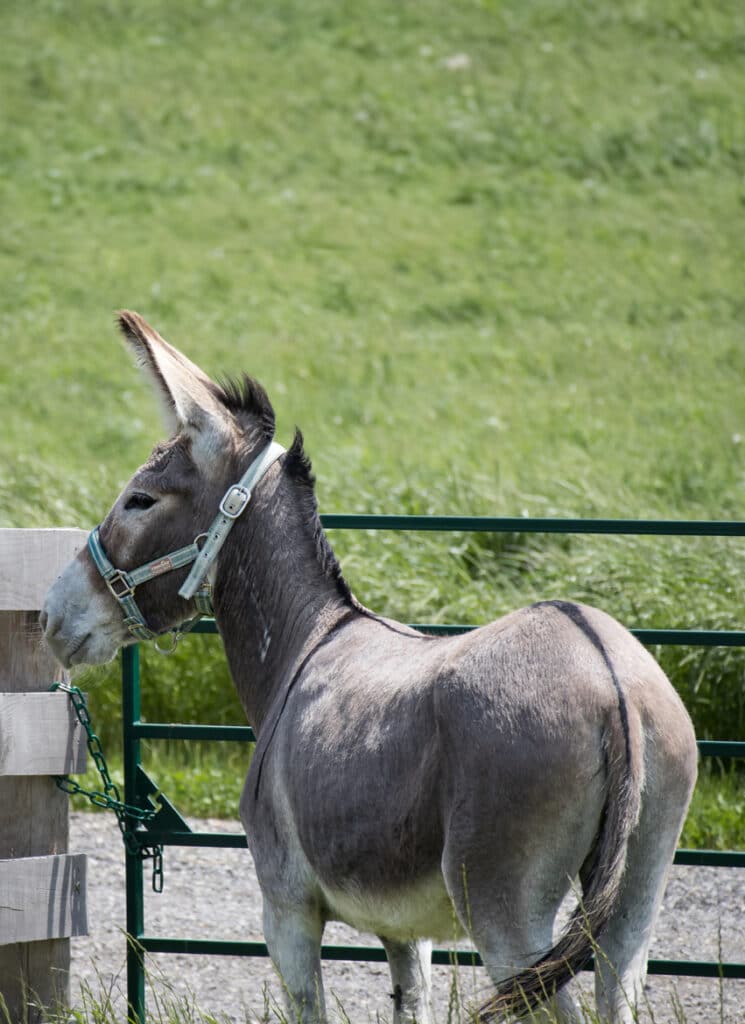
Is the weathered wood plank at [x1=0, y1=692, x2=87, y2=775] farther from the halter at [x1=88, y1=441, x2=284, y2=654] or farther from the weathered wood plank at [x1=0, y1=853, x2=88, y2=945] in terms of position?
the halter at [x1=88, y1=441, x2=284, y2=654]

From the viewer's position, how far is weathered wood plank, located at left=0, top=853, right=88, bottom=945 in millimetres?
3623

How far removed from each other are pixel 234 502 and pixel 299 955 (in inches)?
47.1

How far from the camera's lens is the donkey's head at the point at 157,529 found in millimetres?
3348

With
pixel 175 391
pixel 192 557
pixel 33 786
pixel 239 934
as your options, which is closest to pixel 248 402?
pixel 175 391

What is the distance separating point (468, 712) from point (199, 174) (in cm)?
1770

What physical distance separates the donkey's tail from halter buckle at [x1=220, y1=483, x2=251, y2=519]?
4.13ft

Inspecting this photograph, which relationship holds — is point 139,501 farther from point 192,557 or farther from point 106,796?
point 106,796

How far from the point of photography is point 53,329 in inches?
595

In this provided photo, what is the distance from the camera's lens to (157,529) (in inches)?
133

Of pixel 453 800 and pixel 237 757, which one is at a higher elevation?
pixel 453 800

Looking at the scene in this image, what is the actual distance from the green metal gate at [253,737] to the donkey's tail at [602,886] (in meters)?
1.31

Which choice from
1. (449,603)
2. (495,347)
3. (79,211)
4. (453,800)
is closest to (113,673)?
(449,603)

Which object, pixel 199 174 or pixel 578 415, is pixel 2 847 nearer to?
pixel 578 415

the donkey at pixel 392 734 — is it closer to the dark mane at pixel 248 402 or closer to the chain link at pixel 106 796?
the dark mane at pixel 248 402
